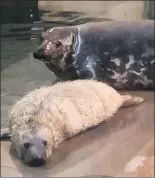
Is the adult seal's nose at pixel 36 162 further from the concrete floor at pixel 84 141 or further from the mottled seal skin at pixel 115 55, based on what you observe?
the mottled seal skin at pixel 115 55

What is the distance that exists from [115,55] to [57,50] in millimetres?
239

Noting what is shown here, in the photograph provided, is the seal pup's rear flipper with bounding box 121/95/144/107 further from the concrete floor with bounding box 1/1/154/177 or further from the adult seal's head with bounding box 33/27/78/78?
the adult seal's head with bounding box 33/27/78/78

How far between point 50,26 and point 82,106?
0.23m

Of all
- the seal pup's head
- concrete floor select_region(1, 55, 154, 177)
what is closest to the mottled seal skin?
concrete floor select_region(1, 55, 154, 177)

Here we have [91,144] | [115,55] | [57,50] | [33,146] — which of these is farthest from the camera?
[115,55]

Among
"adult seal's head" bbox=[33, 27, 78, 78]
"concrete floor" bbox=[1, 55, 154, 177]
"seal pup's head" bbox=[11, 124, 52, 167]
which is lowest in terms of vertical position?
"concrete floor" bbox=[1, 55, 154, 177]

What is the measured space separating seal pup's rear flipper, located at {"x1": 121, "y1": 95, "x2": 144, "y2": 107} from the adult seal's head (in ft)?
0.62

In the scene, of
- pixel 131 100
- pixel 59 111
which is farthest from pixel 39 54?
pixel 131 100

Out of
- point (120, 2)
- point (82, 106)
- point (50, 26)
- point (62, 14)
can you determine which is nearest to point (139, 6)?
point (120, 2)

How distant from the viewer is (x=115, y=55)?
5.11 ft

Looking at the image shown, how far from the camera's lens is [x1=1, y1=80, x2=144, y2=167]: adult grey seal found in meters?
1.06

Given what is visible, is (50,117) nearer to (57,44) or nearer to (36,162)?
(36,162)

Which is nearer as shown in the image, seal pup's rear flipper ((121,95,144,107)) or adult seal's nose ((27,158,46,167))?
adult seal's nose ((27,158,46,167))

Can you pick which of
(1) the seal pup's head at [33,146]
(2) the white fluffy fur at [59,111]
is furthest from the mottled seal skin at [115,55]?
→ (1) the seal pup's head at [33,146]
